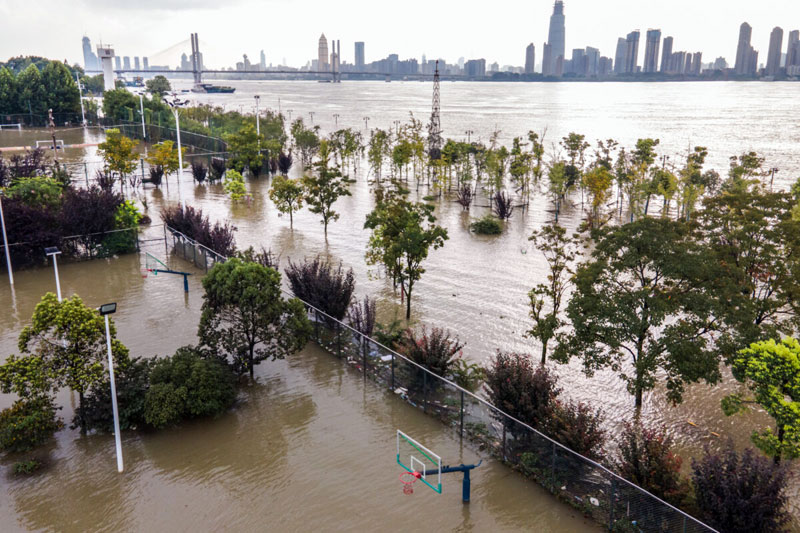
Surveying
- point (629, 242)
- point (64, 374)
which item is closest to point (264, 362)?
point (64, 374)

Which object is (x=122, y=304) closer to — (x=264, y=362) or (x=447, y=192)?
(x=264, y=362)

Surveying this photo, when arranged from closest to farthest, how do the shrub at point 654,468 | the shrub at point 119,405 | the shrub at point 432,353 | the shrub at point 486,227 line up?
the shrub at point 654,468, the shrub at point 119,405, the shrub at point 432,353, the shrub at point 486,227

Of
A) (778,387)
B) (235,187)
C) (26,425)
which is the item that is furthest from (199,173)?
(778,387)

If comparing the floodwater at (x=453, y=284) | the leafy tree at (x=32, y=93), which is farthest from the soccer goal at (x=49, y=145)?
the leafy tree at (x=32, y=93)

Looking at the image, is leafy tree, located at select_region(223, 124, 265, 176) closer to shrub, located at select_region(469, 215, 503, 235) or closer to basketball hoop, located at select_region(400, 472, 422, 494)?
shrub, located at select_region(469, 215, 503, 235)

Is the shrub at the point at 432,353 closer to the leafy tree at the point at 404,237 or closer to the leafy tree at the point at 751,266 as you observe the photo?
the leafy tree at the point at 404,237

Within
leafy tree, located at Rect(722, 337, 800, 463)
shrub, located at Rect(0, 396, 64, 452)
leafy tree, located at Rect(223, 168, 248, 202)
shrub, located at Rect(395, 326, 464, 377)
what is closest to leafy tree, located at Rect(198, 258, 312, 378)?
shrub, located at Rect(395, 326, 464, 377)
